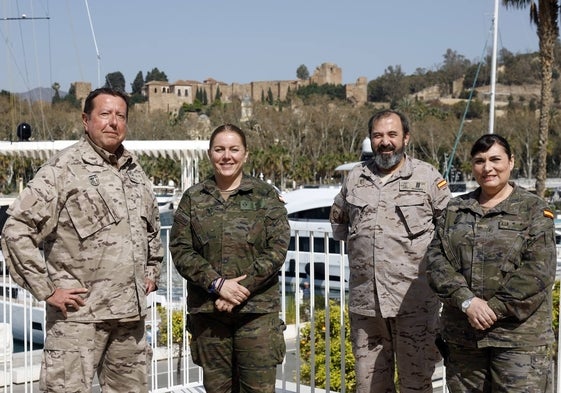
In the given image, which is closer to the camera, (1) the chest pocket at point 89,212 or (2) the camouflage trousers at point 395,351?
(1) the chest pocket at point 89,212

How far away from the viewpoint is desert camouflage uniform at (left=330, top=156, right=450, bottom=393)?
3.54 m

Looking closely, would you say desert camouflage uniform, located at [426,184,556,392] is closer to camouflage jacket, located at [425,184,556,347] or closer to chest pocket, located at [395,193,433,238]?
camouflage jacket, located at [425,184,556,347]

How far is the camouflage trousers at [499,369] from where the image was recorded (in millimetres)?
2947

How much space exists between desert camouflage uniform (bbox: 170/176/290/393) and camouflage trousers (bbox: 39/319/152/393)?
32 cm

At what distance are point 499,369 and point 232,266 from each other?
4.16ft

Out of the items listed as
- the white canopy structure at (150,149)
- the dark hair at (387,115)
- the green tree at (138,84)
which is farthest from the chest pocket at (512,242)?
the green tree at (138,84)

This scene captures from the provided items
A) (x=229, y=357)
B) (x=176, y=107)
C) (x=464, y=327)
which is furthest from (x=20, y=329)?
(x=176, y=107)

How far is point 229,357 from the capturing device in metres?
3.46

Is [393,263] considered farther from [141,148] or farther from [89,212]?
[141,148]

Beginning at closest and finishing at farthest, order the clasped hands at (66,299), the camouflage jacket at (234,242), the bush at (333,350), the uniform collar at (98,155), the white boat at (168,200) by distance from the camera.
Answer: the clasped hands at (66,299) → the uniform collar at (98,155) → the camouflage jacket at (234,242) → the bush at (333,350) → the white boat at (168,200)

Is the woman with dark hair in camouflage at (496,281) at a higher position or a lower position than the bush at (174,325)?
higher

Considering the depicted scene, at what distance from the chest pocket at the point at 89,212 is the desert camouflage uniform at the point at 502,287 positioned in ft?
4.78

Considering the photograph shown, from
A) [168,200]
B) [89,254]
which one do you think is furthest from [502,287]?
[168,200]

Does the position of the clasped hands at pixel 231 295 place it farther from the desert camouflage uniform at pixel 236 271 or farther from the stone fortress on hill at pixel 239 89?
the stone fortress on hill at pixel 239 89
